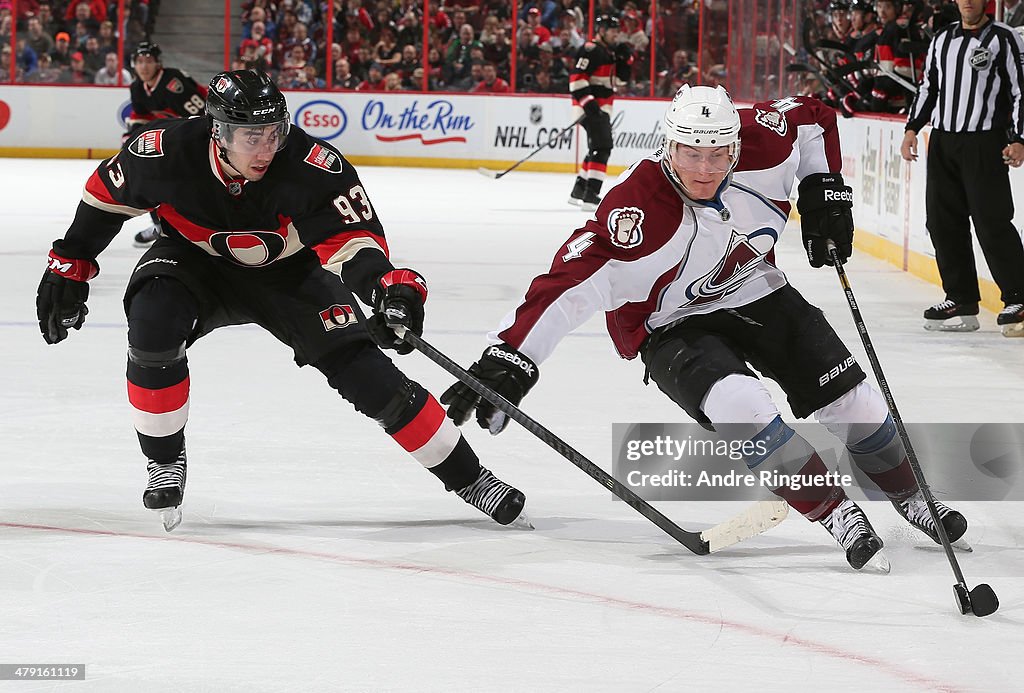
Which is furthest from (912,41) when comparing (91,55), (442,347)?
(91,55)

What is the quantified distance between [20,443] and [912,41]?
20.8 feet

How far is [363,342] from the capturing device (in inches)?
131

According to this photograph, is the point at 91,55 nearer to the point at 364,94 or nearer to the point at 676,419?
the point at 364,94

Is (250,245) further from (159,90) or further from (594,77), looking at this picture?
(594,77)

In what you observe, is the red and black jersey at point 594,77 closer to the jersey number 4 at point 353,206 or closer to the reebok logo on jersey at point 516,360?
the jersey number 4 at point 353,206

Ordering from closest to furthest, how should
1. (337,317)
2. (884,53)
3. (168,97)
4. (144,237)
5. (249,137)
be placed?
(249,137)
(337,317)
(168,97)
(144,237)
(884,53)

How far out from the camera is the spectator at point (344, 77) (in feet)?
53.4

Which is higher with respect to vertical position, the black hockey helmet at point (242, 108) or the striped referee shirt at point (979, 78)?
the black hockey helmet at point (242, 108)

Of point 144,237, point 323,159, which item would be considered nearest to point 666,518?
point 323,159

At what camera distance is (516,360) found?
9.50 feet

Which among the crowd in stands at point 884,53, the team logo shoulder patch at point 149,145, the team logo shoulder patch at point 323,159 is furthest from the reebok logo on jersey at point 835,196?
the crowd in stands at point 884,53

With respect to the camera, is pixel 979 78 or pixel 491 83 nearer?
pixel 979 78

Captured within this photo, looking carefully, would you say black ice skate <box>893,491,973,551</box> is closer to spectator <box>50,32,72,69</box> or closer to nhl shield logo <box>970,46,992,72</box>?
nhl shield logo <box>970,46,992,72</box>

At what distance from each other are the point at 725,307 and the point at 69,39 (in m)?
14.6
